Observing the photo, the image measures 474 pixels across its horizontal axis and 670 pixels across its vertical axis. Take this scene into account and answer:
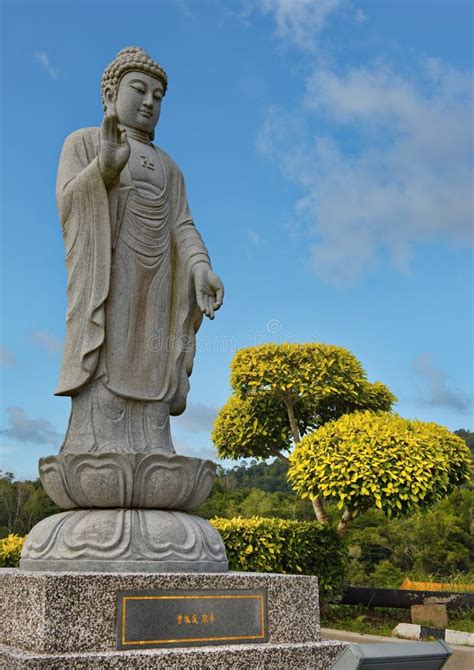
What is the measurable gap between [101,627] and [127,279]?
7.10ft

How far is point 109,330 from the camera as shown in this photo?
4.58 metres

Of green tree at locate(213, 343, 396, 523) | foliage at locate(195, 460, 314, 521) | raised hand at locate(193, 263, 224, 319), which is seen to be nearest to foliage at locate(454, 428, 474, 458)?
foliage at locate(195, 460, 314, 521)

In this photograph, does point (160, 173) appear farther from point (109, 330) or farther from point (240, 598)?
point (240, 598)

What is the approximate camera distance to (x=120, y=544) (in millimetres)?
3912

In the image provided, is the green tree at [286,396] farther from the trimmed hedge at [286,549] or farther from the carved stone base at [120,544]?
the carved stone base at [120,544]

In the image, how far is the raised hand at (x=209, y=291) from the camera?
4824 mm

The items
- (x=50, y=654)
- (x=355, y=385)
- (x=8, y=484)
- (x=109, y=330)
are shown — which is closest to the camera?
(x=50, y=654)

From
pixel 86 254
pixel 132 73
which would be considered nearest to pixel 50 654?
pixel 86 254

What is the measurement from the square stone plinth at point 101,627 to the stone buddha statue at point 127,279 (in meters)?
0.90

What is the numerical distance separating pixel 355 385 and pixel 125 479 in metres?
8.47

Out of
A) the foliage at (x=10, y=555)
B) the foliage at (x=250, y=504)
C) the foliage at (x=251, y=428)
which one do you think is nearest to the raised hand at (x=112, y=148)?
the foliage at (x=10, y=555)

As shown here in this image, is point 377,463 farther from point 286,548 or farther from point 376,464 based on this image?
point 286,548

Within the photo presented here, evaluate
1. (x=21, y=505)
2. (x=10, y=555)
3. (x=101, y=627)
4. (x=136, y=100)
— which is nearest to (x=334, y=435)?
(x=10, y=555)

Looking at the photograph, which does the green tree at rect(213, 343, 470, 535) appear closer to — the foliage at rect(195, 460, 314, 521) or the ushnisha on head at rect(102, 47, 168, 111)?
the foliage at rect(195, 460, 314, 521)
